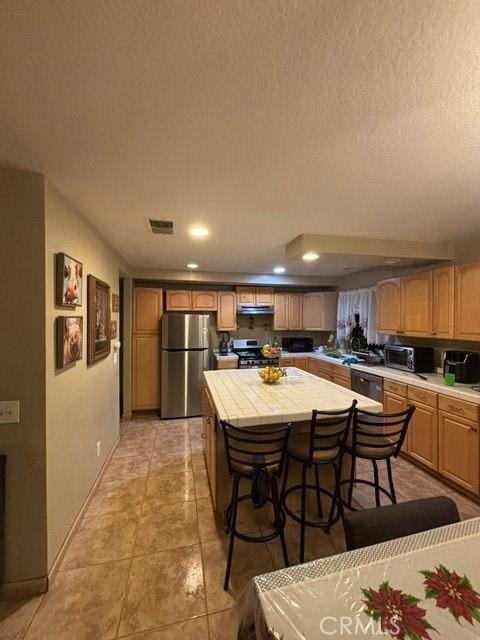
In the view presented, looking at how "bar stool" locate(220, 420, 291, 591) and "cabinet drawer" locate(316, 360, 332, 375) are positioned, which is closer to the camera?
"bar stool" locate(220, 420, 291, 591)

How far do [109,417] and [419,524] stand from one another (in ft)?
9.75

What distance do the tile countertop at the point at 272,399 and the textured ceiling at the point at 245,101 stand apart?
1473 mm

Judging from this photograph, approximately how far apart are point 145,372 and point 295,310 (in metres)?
3.00

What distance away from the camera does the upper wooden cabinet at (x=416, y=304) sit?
3146 millimetres

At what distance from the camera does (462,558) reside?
90cm

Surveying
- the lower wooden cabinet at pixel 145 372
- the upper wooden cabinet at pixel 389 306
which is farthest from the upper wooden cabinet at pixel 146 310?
the upper wooden cabinet at pixel 389 306

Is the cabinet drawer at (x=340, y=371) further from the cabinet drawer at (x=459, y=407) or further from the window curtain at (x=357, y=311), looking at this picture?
the cabinet drawer at (x=459, y=407)

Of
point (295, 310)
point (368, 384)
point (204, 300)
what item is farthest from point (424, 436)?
point (204, 300)

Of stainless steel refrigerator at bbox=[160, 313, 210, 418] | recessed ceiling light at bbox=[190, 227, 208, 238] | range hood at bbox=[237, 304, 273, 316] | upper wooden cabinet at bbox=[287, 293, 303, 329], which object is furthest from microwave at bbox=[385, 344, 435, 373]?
stainless steel refrigerator at bbox=[160, 313, 210, 418]

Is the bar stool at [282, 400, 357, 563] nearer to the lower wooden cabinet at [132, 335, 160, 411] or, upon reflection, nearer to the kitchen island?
the kitchen island

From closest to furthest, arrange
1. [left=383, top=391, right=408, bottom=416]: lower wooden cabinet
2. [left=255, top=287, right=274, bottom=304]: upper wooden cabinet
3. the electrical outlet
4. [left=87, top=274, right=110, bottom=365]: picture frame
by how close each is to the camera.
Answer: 1. the electrical outlet
2. [left=87, top=274, right=110, bottom=365]: picture frame
3. [left=383, top=391, right=408, bottom=416]: lower wooden cabinet
4. [left=255, top=287, right=274, bottom=304]: upper wooden cabinet

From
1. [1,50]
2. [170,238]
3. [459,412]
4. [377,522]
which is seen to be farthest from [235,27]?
[459,412]

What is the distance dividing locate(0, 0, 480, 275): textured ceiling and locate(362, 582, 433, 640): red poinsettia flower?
5.26 ft

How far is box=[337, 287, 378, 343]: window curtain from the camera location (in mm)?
4316
